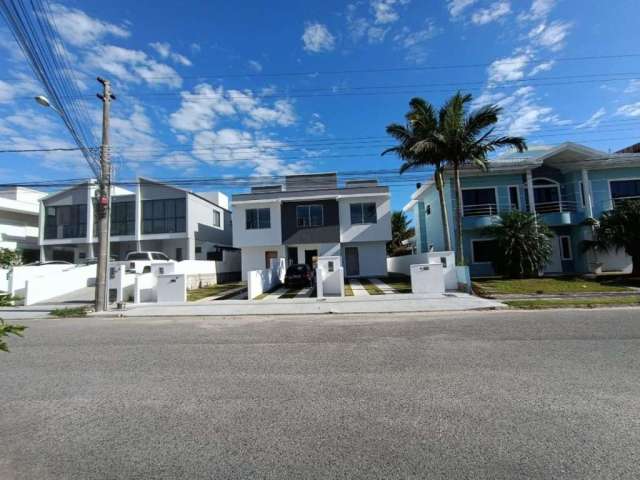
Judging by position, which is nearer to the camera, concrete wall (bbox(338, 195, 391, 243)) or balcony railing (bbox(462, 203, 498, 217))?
balcony railing (bbox(462, 203, 498, 217))

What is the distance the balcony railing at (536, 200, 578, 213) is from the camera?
78.5ft

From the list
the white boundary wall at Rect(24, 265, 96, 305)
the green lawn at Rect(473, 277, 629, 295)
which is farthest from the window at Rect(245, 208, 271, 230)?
the green lawn at Rect(473, 277, 629, 295)

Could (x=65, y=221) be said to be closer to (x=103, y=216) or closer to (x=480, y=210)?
(x=103, y=216)

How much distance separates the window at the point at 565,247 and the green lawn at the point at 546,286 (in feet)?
15.7

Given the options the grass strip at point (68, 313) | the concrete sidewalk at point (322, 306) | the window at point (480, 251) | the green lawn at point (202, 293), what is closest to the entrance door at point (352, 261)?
the window at point (480, 251)

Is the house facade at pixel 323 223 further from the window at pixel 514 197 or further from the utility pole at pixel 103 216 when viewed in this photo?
the utility pole at pixel 103 216

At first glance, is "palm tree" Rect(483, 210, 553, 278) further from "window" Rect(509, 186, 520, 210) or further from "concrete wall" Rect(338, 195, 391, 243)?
"concrete wall" Rect(338, 195, 391, 243)

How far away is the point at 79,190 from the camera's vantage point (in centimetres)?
3391

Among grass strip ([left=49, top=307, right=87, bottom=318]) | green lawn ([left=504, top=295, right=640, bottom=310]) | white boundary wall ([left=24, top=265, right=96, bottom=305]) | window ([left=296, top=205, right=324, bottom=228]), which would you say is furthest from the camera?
window ([left=296, top=205, right=324, bottom=228])

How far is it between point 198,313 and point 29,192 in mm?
40069

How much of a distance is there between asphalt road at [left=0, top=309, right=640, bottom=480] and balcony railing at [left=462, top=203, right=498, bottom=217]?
17.3m

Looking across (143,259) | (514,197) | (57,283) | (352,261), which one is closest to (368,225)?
(352,261)

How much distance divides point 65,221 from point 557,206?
41439mm

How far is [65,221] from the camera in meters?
34.2
